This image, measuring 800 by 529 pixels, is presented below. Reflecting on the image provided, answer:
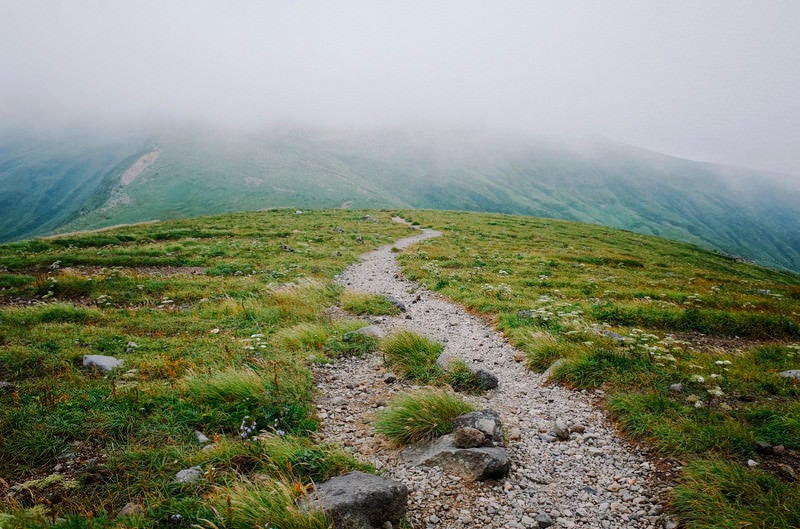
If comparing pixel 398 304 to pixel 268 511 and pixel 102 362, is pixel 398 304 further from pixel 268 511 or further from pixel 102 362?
pixel 268 511

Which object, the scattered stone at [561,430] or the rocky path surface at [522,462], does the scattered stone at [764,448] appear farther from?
the scattered stone at [561,430]

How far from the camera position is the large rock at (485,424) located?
612cm

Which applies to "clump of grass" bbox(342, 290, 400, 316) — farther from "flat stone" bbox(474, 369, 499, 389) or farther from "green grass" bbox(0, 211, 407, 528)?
"flat stone" bbox(474, 369, 499, 389)

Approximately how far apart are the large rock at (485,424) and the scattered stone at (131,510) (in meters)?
4.66

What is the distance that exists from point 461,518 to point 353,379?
4.56m

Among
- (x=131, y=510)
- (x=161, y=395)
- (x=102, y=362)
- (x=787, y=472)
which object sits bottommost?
(x=102, y=362)

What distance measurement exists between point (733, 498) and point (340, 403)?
6503 mm

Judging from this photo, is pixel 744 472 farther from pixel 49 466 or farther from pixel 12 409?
pixel 12 409

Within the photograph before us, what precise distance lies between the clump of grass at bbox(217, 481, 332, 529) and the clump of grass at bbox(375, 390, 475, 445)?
7.73ft

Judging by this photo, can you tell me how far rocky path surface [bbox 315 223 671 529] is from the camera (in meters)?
4.96

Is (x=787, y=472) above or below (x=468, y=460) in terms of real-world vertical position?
above

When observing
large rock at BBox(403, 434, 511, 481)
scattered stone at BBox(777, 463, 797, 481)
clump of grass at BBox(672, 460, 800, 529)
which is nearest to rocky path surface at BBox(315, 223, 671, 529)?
large rock at BBox(403, 434, 511, 481)

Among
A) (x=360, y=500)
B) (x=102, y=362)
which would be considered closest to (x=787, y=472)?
(x=360, y=500)

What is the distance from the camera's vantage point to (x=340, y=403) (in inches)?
306
